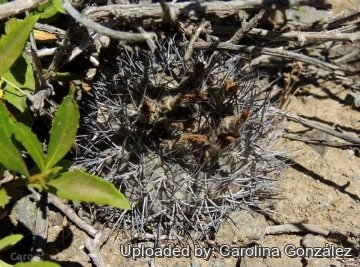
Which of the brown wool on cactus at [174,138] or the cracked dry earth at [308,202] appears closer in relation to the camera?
the brown wool on cactus at [174,138]

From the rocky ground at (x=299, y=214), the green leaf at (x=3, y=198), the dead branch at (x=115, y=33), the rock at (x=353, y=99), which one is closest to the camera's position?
the dead branch at (x=115, y=33)

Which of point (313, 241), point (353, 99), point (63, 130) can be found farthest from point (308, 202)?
point (63, 130)

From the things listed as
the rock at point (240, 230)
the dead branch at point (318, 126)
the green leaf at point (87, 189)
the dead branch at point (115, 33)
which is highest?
the dead branch at point (115, 33)

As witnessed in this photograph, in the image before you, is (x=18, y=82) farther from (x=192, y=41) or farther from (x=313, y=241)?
(x=313, y=241)

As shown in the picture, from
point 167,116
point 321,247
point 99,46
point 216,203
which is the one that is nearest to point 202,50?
point 167,116

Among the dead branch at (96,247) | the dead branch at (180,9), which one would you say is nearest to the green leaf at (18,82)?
the dead branch at (180,9)

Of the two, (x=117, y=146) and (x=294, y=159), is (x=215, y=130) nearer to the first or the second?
(x=117, y=146)

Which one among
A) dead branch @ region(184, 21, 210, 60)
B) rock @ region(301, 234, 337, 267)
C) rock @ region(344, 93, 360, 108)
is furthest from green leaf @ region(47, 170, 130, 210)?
rock @ region(344, 93, 360, 108)

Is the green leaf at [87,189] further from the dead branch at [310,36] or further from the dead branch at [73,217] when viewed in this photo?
the dead branch at [310,36]
